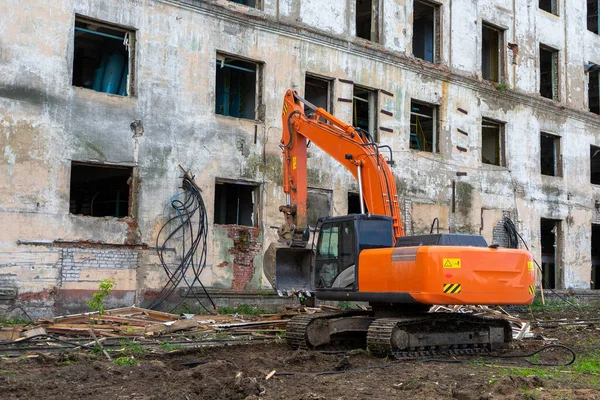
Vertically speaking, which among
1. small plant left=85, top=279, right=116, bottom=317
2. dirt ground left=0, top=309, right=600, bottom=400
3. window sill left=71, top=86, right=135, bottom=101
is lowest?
dirt ground left=0, top=309, right=600, bottom=400

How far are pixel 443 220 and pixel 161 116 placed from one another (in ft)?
30.3

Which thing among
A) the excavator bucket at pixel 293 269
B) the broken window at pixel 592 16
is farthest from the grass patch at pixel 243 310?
the broken window at pixel 592 16

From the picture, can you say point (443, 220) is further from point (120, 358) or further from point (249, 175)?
point (120, 358)

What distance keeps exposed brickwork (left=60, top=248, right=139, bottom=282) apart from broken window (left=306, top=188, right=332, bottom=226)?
15.6ft

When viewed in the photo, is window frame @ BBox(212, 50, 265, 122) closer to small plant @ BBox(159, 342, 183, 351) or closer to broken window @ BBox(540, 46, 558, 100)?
small plant @ BBox(159, 342, 183, 351)

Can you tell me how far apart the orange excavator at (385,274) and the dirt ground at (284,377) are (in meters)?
0.50

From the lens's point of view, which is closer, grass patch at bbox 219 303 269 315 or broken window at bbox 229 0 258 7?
grass patch at bbox 219 303 269 315

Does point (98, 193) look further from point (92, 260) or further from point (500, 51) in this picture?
point (500, 51)

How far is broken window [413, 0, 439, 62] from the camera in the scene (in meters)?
22.0

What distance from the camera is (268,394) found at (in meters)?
7.40

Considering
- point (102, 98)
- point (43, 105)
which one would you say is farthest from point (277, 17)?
point (43, 105)

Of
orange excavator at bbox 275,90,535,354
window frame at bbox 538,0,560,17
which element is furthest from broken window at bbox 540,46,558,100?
orange excavator at bbox 275,90,535,354

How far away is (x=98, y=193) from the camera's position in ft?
59.6

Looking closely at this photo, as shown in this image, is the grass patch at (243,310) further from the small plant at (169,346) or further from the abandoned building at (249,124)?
the small plant at (169,346)
